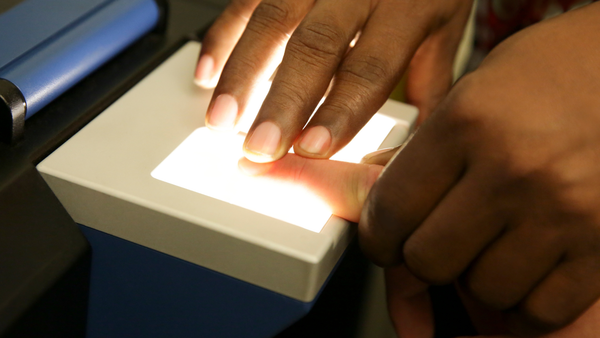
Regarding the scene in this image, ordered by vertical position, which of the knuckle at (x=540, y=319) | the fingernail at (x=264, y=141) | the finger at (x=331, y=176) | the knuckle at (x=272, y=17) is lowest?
the knuckle at (x=540, y=319)

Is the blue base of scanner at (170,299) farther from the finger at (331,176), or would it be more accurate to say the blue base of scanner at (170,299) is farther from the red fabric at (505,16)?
the red fabric at (505,16)

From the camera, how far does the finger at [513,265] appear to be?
395 mm

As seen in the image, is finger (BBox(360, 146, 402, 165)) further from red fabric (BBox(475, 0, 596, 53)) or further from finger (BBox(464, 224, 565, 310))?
red fabric (BBox(475, 0, 596, 53))

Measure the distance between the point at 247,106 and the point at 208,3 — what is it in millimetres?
316

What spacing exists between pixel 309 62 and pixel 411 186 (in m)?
0.18

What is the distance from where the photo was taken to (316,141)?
0.49m

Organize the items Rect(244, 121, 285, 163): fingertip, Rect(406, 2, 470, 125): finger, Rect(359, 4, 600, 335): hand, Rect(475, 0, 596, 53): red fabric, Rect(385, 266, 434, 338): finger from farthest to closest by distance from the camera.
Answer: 1. Rect(475, 0, 596, 53): red fabric
2. Rect(406, 2, 470, 125): finger
3. Rect(385, 266, 434, 338): finger
4. Rect(244, 121, 285, 163): fingertip
5. Rect(359, 4, 600, 335): hand

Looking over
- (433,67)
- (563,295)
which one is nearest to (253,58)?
(433,67)

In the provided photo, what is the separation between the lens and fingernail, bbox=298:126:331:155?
0.49m

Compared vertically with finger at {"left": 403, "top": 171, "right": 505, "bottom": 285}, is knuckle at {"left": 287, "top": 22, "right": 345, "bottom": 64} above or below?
above

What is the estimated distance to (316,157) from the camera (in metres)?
0.50

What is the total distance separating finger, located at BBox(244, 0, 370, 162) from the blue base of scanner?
0.12 m

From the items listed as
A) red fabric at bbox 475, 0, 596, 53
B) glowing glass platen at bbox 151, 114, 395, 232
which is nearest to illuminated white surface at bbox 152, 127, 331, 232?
glowing glass platen at bbox 151, 114, 395, 232

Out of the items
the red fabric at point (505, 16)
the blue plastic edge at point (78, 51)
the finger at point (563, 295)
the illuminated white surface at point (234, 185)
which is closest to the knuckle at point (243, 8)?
the blue plastic edge at point (78, 51)
